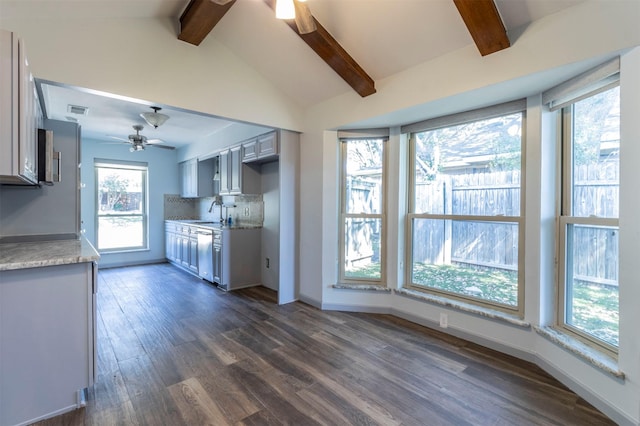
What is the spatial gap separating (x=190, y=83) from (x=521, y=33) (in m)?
2.74

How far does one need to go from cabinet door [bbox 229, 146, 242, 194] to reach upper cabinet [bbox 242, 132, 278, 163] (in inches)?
6.3

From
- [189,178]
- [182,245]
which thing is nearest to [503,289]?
[182,245]

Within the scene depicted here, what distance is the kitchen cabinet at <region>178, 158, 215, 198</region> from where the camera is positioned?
5768 millimetres

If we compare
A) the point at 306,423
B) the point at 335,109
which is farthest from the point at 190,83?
the point at 306,423

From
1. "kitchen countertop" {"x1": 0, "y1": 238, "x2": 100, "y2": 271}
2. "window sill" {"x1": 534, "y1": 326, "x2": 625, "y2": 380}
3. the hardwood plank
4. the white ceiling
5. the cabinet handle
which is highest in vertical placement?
the white ceiling

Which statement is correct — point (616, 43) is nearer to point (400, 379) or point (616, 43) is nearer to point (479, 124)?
point (479, 124)

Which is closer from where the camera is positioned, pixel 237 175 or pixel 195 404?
pixel 195 404

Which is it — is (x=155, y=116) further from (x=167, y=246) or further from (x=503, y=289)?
(x=503, y=289)

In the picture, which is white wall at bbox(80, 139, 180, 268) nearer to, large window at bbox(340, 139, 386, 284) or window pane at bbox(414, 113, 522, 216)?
large window at bbox(340, 139, 386, 284)

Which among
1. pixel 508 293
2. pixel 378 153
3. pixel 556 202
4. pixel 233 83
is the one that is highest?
pixel 233 83

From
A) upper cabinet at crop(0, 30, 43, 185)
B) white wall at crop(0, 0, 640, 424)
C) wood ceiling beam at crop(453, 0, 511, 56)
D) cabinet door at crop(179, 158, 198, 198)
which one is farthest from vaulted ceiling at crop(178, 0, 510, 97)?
cabinet door at crop(179, 158, 198, 198)

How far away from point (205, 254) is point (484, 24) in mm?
4490

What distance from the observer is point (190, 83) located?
2850 mm

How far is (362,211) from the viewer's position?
3564 mm
